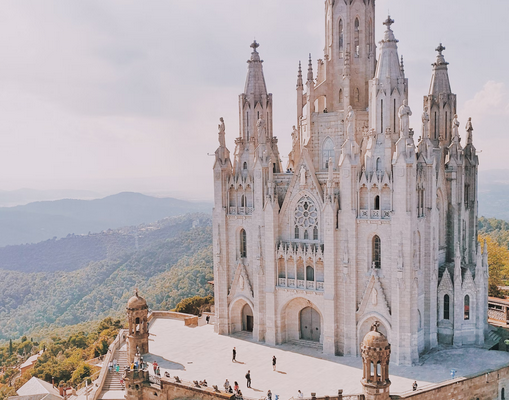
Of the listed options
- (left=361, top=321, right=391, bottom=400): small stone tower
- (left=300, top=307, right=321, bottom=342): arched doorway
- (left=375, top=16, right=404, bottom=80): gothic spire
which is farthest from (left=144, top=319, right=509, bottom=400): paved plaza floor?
(left=375, top=16, right=404, bottom=80): gothic spire

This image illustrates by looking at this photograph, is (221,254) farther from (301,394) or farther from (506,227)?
(506,227)

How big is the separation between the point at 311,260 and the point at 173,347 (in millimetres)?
11134

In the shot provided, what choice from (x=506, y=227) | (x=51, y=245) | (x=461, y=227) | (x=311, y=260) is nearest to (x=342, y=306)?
(x=311, y=260)

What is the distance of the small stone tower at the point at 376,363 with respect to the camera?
939 inches

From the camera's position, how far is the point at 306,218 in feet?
112

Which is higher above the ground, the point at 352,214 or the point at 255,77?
the point at 255,77

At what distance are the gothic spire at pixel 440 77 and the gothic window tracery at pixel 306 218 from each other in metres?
11.6

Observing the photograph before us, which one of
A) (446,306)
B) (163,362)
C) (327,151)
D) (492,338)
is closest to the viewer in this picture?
Answer: (163,362)

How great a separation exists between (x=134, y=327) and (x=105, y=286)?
311 feet

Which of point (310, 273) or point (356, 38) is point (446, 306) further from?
point (356, 38)

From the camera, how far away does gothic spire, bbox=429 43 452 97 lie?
35656 mm

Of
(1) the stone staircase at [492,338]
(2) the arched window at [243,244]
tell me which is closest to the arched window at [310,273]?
(2) the arched window at [243,244]

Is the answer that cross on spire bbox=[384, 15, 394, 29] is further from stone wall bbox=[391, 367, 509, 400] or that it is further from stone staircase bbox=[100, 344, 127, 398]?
stone staircase bbox=[100, 344, 127, 398]

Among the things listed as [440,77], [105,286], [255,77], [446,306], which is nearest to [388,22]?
[440,77]
